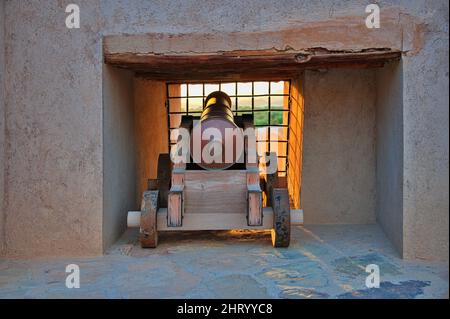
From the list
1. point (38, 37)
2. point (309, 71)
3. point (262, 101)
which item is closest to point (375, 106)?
point (309, 71)

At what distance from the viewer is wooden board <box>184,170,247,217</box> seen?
5.69 m

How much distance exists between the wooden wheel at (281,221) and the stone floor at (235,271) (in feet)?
0.30

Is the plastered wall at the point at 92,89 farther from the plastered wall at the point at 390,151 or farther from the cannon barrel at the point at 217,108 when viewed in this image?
the cannon barrel at the point at 217,108

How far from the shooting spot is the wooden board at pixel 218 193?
224 inches

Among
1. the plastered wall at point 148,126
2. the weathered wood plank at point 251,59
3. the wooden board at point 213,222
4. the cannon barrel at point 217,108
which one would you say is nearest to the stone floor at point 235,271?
the wooden board at point 213,222

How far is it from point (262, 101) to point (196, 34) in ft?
25.3

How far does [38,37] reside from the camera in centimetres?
515

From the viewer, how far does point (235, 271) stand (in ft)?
15.5

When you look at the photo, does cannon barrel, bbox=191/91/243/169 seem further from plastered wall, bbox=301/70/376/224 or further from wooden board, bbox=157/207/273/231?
plastered wall, bbox=301/70/376/224

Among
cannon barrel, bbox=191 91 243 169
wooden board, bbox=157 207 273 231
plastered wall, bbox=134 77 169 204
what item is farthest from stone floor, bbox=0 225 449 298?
plastered wall, bbox=134 77 169 204

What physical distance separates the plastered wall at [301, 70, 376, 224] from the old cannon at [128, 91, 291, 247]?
0.88 meters
